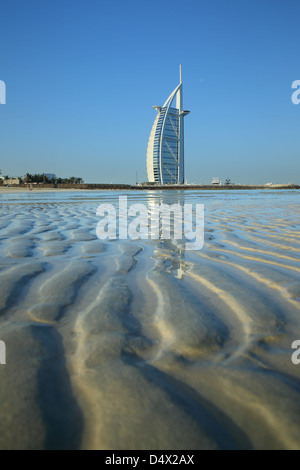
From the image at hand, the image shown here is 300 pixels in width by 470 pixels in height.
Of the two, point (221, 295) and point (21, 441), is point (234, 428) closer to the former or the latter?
point (21, 441)

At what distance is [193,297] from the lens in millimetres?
1881

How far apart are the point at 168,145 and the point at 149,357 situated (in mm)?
101115

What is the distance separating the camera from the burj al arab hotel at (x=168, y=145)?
9469cm

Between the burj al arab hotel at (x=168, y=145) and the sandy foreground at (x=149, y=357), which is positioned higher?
the burj al arab hotel at (x=168, y=145)

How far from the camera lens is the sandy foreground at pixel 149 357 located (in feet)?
2.67

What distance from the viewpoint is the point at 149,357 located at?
1191 millimetres

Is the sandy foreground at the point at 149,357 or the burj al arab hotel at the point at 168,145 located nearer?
the sandy foreground at the point at 149,357

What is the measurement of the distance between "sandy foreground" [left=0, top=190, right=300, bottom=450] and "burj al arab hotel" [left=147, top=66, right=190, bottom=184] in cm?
→ 9680

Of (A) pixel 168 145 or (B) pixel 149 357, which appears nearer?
(B) pixel 149 357

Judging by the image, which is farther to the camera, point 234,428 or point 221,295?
point 221,295

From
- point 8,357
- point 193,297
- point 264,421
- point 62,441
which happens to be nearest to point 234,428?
point 264,421

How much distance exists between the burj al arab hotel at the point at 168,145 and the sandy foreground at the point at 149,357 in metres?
96.8
